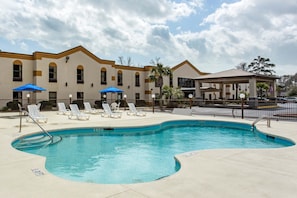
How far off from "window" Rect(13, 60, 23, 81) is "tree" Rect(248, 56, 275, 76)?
49.6 metres

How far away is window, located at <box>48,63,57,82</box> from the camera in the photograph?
2331cm

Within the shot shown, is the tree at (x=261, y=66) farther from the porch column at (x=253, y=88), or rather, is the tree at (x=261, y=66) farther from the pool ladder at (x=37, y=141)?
the pool ladder at (x=37, y=141)

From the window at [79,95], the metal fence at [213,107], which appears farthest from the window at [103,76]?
the window at [79,95]

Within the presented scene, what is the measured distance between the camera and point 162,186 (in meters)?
3.71

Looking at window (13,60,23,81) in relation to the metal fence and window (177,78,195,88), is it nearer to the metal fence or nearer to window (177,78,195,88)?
the metal fence

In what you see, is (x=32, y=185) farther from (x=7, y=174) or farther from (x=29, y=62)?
(x=29, y=62)

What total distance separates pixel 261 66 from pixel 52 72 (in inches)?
1886

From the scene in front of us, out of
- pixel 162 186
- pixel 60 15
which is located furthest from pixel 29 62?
pixel 162 186

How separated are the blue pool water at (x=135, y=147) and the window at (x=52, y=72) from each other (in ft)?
47.7

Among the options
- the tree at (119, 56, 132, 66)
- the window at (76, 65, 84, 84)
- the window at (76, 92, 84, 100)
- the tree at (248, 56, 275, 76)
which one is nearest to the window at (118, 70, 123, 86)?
the window at (76, 65, 84, 84)

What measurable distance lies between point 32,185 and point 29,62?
71.2 ft

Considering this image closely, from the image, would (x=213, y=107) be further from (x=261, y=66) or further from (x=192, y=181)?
(x=261, y=66)

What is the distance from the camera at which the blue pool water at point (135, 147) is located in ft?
19.1

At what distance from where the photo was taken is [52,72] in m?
23.5
